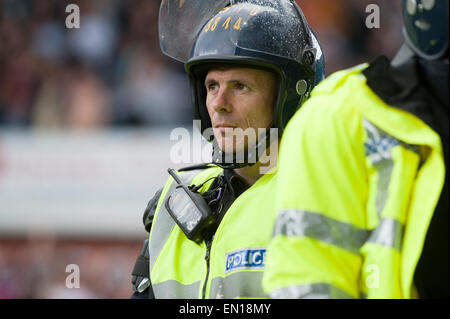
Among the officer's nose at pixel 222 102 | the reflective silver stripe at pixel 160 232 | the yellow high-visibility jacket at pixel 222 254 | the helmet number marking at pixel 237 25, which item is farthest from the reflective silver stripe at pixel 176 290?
the helmet number marking at pixel 237 25

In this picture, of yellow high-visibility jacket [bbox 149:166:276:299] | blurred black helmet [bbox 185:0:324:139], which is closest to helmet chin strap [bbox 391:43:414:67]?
yellow high-visibility jacket [bbox 149:166:276:299]

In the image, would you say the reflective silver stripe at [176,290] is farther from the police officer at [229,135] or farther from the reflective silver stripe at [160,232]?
the reflective silver stripe at [160,232]

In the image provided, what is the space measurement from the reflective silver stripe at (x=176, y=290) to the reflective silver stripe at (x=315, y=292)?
84 cm

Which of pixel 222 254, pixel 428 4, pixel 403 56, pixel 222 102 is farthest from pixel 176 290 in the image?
pixel 428 4

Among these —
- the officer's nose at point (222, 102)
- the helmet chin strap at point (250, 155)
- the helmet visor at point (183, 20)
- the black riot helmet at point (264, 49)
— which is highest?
the helmet visor at point (183, 20)

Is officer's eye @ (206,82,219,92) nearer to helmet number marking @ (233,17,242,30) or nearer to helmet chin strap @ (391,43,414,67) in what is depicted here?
helmet number marking @ (233,17,242,30)

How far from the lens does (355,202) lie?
1.62 meters

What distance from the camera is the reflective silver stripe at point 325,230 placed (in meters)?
1.60

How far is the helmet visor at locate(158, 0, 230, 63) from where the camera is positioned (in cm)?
295

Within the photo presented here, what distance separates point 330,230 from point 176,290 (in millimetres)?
948

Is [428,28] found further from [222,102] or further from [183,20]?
[183,20]

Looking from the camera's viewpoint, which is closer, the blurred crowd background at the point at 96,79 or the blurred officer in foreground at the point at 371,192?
the blurred officer in foreground at the point at 371,192

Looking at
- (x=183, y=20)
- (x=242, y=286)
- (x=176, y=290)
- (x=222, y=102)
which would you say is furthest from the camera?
(x=183, y=20)

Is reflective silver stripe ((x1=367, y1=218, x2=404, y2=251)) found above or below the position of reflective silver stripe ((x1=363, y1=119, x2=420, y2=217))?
below
